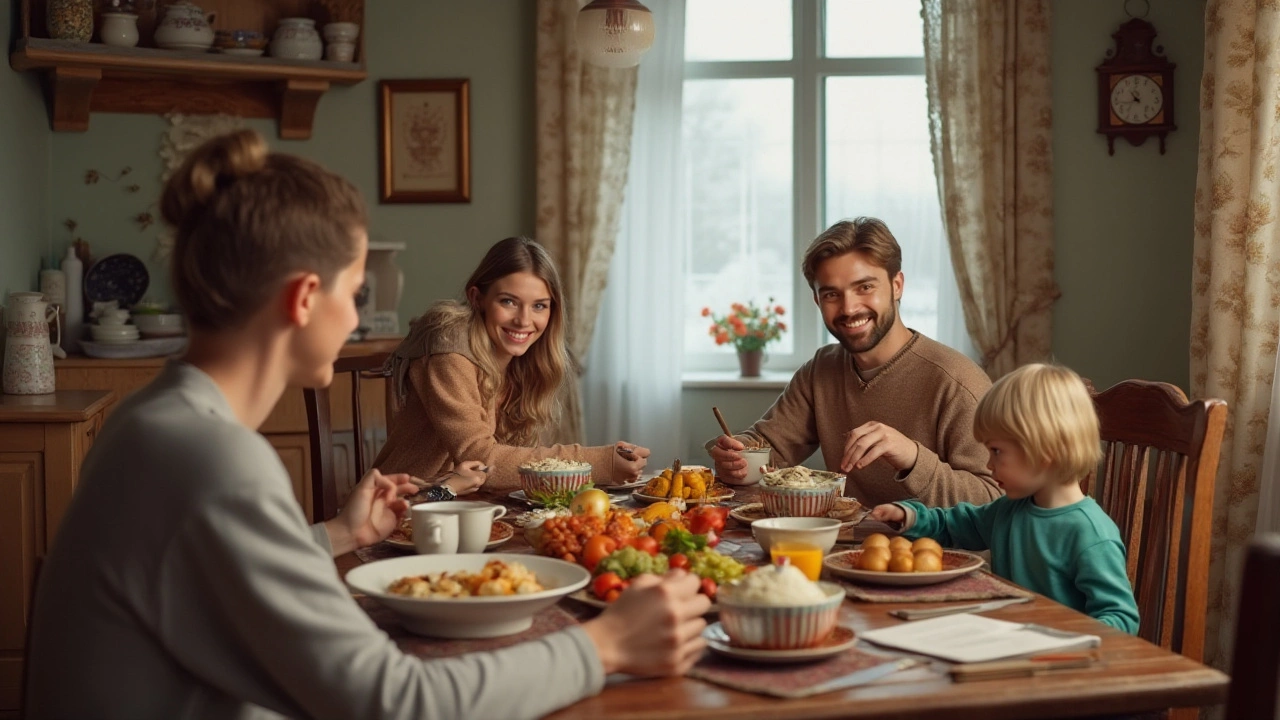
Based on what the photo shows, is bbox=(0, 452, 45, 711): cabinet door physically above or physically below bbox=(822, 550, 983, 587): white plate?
below

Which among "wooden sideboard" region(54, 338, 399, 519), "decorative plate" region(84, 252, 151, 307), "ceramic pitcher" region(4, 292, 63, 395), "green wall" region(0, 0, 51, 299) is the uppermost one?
"green wall" region(0, 0, 51, 299)

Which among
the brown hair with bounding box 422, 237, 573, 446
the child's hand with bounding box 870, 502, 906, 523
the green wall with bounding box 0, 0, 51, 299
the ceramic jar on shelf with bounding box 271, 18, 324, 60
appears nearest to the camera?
the child's hand with bounding box 870, 502, 906, 523

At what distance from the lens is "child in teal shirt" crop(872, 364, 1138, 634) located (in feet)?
5.80

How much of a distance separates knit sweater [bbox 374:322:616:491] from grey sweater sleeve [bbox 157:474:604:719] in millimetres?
1386

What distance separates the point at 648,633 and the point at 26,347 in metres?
3.01

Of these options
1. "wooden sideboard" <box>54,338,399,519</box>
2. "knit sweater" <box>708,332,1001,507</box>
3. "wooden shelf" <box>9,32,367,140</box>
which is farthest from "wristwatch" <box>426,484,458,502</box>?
"wooden shelf" <box>9,32,367,140</box>

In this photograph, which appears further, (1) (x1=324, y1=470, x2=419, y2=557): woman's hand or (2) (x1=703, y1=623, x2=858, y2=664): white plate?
(1) (x1=324, y1=470, x2=419, y2=557): woman's hand

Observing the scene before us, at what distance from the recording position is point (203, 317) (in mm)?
1199

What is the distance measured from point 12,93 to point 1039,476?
3.63m

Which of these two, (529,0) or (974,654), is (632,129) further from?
(974,654)

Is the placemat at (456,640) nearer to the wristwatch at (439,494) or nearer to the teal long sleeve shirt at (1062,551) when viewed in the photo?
the wristwatch at (439,494)

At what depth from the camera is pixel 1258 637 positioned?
3.32 feet

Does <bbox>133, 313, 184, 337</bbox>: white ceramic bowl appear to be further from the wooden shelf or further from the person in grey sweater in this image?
the person in grey sweater

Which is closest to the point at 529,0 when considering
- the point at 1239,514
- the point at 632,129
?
the point at 632,129
